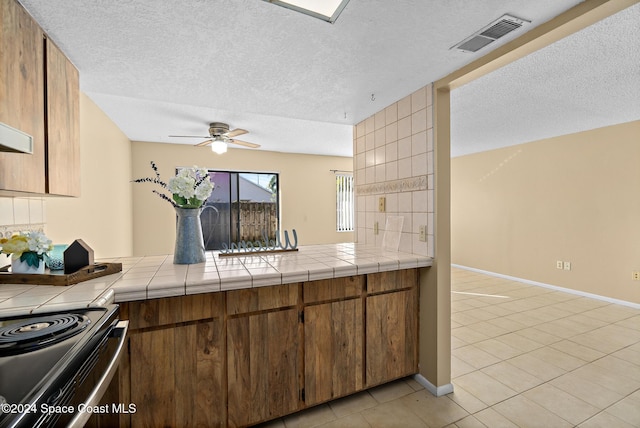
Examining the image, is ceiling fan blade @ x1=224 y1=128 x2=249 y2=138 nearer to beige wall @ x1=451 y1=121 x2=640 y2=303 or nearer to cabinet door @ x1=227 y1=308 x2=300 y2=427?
cabinet door @ x1=227 y1=308 x2=300 y2=427

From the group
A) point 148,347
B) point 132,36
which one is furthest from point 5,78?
point 148,347

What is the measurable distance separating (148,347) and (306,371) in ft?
2.90

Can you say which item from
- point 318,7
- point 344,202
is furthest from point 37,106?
point 344,202

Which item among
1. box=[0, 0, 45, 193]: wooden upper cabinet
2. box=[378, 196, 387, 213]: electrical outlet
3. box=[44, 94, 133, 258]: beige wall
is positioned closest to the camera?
box=[0, 0, 45, 193]: wooden upper cabinet

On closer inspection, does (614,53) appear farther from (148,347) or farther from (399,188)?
(148,347)

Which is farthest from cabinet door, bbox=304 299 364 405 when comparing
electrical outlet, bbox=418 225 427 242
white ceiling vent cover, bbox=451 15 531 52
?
white ceiling vent cover, bbox=451 15 531 52

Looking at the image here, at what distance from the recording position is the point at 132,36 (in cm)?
145

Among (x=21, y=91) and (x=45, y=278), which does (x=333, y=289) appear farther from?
(x=21, y=91)

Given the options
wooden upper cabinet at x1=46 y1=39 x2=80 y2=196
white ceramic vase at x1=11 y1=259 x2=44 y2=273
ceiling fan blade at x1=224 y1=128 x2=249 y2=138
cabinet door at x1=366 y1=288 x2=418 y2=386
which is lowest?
cabinet door at x1=366 y1=288 x2=418 y2=386

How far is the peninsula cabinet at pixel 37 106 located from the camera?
3.68 ft

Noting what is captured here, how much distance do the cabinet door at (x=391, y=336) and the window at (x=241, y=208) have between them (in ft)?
12.8

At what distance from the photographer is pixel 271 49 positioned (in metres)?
1.58

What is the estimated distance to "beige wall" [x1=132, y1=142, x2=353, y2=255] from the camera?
4633 mm

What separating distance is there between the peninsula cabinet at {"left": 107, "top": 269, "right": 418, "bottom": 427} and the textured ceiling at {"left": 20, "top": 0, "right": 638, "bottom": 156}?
1349 millimetres
